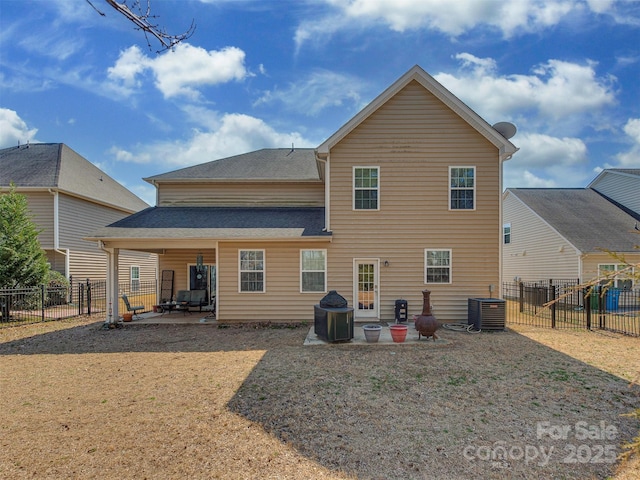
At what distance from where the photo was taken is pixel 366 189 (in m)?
11.5

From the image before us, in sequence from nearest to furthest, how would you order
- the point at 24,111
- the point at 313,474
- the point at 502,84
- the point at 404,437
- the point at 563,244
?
the point at 313,474, the point at 404,437, the point at 502,84, the point at 24,111, the point at 563,244

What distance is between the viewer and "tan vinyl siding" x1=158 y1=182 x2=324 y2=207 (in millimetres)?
14328

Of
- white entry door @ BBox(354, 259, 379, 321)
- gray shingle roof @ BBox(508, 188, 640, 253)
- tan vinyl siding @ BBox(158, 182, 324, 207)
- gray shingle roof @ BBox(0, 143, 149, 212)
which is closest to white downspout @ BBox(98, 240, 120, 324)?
tan vinyl siding @ BBox(158, 182, 324, 207)

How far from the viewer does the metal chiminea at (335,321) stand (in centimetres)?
880

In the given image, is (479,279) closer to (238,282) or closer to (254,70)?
(238,282)

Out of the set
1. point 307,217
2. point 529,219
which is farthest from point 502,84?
point 529,219

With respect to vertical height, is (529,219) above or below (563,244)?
above

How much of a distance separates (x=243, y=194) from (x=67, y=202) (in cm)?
996

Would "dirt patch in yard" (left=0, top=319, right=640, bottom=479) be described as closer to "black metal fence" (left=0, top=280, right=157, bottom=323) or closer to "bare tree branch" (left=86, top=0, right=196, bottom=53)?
"bare tree branch" (left=86, top=0, right=196, bottom=53)

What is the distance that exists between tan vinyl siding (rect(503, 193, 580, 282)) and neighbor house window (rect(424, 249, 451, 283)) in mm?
8437

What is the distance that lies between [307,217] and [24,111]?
42.4ft

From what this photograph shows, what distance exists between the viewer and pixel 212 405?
5133 mm

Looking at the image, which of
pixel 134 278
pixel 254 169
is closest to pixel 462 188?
pixel 254 169

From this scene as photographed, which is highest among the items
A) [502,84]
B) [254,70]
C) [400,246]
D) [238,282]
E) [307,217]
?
[254,70]
